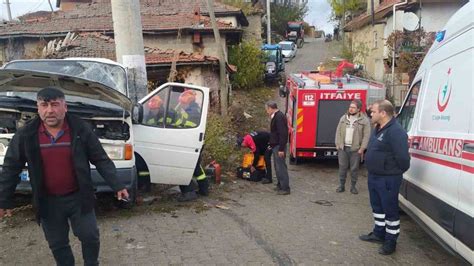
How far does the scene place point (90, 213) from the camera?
12.4 ft

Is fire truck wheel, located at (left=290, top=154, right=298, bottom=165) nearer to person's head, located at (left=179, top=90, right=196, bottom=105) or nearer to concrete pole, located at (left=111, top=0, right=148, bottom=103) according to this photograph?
concrete pole, located at (left=111, top=0, right=148, bottom=103)

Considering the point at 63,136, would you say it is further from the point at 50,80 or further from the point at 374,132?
the point at 374,132

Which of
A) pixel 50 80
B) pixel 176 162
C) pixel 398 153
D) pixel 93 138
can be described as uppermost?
pixel 50 80

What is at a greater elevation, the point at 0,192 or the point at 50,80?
the point at 50,80

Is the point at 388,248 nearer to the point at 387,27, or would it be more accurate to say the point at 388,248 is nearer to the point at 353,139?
the point at 353,139

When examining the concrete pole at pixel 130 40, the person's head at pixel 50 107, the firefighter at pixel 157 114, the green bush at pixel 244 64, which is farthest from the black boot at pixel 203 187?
the green bush at pixel 244 64

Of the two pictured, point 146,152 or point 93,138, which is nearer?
point 93,138

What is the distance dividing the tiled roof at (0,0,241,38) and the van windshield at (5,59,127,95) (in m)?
12.9

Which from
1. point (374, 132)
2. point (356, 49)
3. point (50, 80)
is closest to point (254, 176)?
point (374, 132)

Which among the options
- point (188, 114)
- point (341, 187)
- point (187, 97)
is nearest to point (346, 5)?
point (341, 187)

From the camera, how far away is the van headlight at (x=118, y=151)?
17.9 ft

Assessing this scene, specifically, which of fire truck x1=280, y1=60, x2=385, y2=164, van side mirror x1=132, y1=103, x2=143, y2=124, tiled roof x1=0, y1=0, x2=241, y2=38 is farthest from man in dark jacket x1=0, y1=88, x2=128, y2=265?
tiled roof x1=0, y1=0, x2=241, y2=38

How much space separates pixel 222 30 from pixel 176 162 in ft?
48.1

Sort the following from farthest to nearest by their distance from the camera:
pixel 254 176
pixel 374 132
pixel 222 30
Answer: pixel 222 30, pixel 254 176, pixel 374 132
